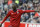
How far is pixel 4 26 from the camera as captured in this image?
4.23 meters

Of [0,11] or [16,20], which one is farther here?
[0,11]

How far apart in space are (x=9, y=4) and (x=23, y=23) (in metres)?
1.08

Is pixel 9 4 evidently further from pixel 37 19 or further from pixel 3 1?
pixel 37 19

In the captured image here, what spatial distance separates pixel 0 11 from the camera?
4.66m

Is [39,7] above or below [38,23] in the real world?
above

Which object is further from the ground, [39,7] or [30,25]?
[39,7]

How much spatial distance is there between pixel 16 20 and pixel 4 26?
57.3 inches

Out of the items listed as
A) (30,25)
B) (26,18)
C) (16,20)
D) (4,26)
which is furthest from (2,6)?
(16,20)

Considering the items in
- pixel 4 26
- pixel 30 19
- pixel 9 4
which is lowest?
pixel 4 26

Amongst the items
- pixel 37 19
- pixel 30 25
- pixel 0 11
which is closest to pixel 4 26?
pixel 0 11

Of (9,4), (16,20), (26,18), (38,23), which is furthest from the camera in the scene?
(9,4)

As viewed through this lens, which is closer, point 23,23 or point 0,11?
point 23,23

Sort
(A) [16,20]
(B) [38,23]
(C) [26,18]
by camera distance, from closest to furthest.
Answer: (A) [16,20]
(B) [38,23]
(C) [26,18]

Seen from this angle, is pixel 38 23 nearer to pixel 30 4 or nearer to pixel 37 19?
pixel 37 19
